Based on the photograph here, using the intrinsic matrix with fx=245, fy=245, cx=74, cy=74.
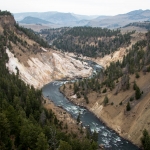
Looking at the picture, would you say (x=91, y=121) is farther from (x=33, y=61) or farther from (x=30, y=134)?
(x=33, y=61)

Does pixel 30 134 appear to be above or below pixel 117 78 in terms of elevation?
below

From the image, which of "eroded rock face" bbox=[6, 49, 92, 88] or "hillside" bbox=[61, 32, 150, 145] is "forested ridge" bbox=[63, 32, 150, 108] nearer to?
"hillside" bbox=[61, 32, 150, 145]

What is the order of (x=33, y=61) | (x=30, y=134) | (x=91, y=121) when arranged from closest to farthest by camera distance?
1. (x=30, y=134)
2. (x=91, y=121)
3. (x=33, y=61)

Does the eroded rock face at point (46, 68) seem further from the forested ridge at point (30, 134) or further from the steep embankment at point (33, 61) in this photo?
the forested ridge at point (30, 134)

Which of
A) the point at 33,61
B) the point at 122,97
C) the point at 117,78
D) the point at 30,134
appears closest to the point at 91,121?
the point at 122,97

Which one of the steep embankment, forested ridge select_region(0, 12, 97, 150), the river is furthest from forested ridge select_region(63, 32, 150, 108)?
forested ridge select_region(0, 12, 97, 150)

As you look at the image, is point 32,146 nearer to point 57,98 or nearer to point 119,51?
point 57,98
